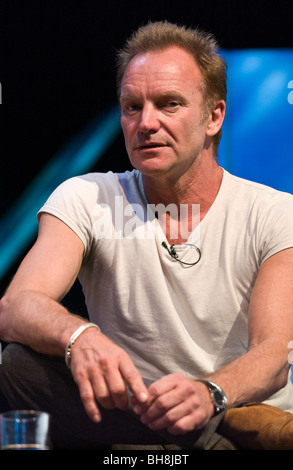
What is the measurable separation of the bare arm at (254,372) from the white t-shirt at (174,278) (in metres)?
0.14

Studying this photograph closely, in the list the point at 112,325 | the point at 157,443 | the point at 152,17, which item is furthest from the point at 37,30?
the point at 157,443

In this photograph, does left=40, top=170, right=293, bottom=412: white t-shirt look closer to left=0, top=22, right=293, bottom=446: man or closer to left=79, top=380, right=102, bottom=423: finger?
left=0, top=22, right=293, bottom=446: man

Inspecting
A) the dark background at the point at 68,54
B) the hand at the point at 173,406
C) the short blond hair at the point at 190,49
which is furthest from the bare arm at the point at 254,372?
the dark background at the point at 68,54

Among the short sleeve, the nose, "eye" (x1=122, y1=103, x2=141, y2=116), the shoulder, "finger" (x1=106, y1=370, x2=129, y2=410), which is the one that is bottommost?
"finger" (x1=106, y1=370, x2=129, y2=410)

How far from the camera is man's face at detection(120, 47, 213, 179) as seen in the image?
2107 mm

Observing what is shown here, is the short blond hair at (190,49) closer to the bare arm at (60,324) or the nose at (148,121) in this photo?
the nose at (148,121)

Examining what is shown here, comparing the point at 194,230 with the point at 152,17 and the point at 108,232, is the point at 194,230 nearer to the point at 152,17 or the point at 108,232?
the point at 108,232

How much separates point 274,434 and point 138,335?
727 mm

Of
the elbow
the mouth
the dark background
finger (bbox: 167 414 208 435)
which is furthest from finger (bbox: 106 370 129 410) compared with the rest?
the dark background

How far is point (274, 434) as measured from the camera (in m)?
1.46

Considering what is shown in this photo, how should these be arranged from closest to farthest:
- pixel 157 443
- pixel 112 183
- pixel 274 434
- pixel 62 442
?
pixel 274 434 → pixel 157 443 → pixel 62 442 → pixel 112 183

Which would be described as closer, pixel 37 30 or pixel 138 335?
pixel 138 335

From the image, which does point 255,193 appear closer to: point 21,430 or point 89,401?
point 89,401

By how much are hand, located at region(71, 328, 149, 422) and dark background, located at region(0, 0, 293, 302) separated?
1905 millimetres
